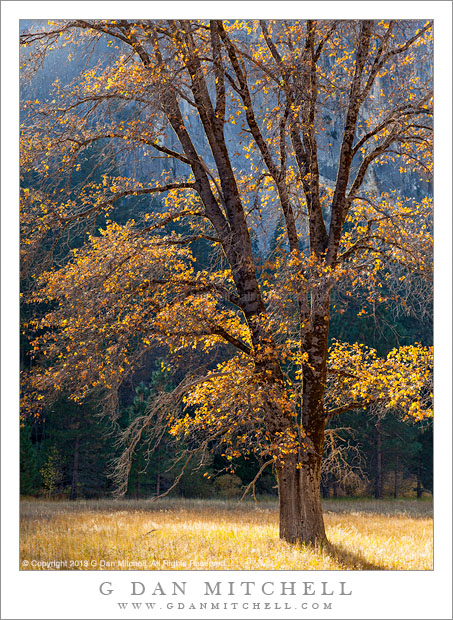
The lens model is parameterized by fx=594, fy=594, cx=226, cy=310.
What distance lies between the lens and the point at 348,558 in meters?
6.81

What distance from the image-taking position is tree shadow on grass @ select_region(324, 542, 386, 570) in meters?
6.49

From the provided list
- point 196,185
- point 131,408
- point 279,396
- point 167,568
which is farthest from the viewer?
point 131,408

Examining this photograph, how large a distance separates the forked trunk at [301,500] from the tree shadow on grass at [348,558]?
196 mm

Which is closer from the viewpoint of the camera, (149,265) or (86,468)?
(149,265)

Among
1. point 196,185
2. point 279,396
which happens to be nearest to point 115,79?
point 196,185

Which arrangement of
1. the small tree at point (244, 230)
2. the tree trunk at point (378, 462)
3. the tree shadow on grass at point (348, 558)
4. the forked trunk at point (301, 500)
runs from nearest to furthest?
the tree shadow on grass at point (348, 558) → the small tree at point (244, 230) → the forked trunk at point (301, 500) → the tree trunk at point (378, 462)

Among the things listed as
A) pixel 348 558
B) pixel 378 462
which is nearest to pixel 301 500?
pixel 348 558

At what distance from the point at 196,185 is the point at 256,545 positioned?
4499mm

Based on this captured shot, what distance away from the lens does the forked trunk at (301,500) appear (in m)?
7.27

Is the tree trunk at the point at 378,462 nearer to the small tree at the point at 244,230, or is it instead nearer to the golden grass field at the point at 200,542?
the golden grass field at the point at 200,542

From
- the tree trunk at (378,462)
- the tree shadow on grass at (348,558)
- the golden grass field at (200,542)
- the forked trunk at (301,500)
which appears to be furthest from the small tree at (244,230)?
the tree trunk at (378,462)

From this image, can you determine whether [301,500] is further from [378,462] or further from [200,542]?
[378,462]

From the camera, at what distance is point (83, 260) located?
7.10m
